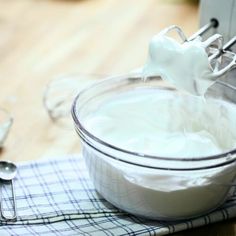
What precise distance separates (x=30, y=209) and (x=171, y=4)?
88cm

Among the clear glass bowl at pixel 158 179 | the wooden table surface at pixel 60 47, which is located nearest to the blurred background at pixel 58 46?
the wooden table surface at pixel 60 47

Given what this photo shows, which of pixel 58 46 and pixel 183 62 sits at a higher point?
pixel 183 62

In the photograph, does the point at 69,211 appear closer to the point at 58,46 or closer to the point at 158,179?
the point at 158,179

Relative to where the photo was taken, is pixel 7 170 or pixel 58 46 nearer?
pixel 7 170

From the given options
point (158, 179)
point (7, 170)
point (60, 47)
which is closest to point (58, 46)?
point (60, 47)

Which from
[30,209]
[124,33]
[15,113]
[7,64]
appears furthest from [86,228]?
[124,33]

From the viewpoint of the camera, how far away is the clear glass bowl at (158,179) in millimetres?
602

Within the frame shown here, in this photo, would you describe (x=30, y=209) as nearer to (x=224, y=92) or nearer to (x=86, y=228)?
(x=86, y=228)

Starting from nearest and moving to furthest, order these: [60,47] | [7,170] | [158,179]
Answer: [158,179] → [7,170] → [60,47]

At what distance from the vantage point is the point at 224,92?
0.71m

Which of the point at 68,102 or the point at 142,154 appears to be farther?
the point at 68,102

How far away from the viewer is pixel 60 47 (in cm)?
117

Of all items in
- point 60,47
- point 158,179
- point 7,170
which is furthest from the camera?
point 60,47

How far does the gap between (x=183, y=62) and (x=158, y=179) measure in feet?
0.42
